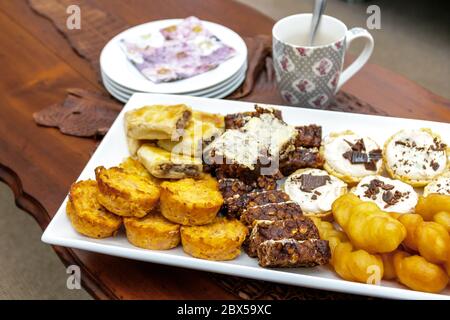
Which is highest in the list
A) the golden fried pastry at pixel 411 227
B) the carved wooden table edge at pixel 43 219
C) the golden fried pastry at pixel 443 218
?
the golden fried pastry at pixel 443 218

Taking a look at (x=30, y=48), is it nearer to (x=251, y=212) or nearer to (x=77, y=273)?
(x=77, y=273)

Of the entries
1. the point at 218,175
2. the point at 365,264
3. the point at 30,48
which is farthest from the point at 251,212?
the point at 30,48

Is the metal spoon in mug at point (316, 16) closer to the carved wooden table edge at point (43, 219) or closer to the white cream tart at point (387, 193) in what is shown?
the white cream tart at point (387, 193)

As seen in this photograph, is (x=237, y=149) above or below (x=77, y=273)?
above

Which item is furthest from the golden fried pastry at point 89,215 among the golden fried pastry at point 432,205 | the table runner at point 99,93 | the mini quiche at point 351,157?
the golden fried pastry at point 432,205

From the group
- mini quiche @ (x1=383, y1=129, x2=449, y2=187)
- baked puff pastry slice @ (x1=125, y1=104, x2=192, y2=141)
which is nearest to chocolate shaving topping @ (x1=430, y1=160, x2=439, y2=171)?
mini quiche @ (x1=383, y1=129, x2=449, y2=187)

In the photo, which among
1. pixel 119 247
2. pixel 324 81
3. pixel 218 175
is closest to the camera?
pixel 119 247

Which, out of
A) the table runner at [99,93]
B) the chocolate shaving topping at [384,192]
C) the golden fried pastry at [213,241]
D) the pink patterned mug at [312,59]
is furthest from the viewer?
the table runner at [99,93]
